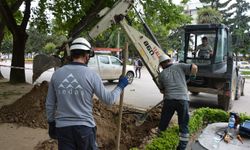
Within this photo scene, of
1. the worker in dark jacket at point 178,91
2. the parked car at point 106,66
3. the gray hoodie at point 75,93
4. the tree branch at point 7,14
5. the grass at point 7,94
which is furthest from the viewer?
the parked car at point 106,66

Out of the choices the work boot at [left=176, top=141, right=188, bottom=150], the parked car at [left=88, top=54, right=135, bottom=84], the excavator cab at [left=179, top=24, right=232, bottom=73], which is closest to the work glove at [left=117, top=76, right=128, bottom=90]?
the work boot at [left=176, top=141, right=188, bottom=150]

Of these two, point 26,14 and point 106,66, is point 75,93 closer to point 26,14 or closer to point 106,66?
point 26,14

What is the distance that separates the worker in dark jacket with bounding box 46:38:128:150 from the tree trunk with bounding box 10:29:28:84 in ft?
42.7

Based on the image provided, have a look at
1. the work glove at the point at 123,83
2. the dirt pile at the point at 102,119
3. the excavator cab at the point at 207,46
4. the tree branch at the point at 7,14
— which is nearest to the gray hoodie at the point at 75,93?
the work glove at the point at 123,83

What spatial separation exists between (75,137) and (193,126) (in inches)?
150

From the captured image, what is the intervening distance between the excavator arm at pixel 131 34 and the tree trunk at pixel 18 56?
997 cm

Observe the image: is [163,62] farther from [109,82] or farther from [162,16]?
[109,82]

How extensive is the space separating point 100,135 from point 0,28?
13374mm

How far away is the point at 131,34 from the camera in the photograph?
681 cm

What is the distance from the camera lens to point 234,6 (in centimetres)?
4847

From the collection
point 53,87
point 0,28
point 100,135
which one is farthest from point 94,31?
point 0,28

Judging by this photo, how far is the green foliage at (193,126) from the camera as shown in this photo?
4770 millimetres

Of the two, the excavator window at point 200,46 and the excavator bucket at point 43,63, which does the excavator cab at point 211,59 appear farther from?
the excavator bucket at point 43,63

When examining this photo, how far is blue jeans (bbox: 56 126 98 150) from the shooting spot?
317 cm
